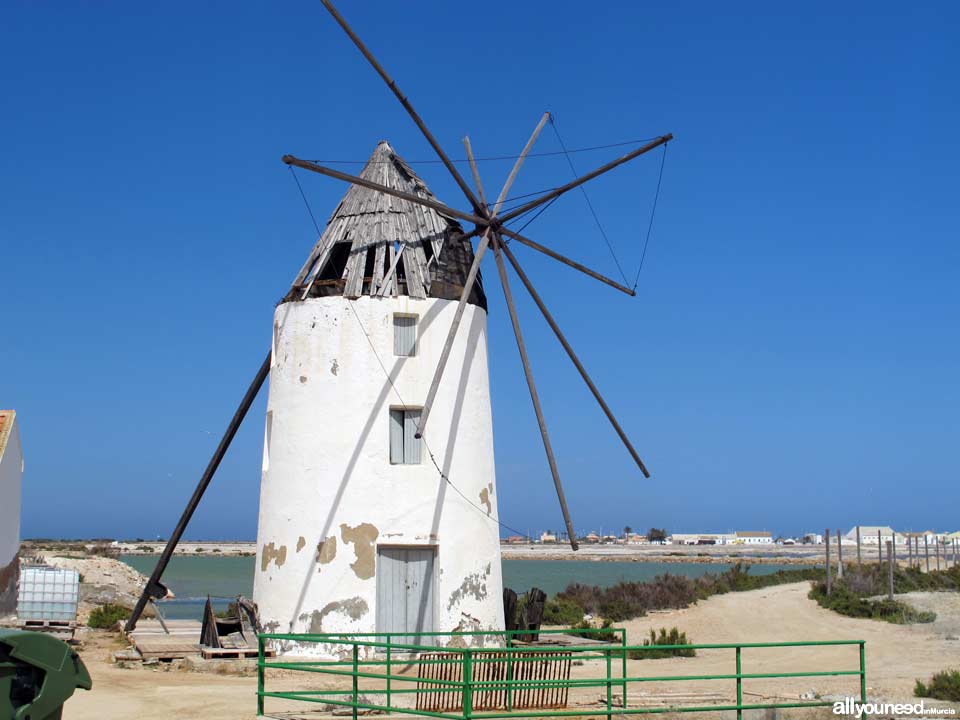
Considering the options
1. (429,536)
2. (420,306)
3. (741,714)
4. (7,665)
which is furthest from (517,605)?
(7,665)

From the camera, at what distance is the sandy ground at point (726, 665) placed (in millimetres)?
12602

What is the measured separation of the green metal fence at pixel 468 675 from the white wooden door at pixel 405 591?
0.24 m

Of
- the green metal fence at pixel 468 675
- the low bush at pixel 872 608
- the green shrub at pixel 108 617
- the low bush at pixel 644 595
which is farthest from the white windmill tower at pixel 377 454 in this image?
the low bush at pixel 872 608

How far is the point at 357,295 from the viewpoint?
16422 millimetres

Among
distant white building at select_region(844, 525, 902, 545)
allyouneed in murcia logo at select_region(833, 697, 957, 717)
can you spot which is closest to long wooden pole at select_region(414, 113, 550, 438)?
allyouneed in murcia logo at select_region(833, 697, 957, 717)

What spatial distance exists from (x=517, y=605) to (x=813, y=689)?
659cm

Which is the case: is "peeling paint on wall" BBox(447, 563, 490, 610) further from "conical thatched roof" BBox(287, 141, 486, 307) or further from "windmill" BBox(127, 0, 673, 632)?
"conical thatched roof" BBox(287, 141, 486, 307)

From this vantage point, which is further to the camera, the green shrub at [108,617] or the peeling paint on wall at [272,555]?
the green shrub at [108,617]

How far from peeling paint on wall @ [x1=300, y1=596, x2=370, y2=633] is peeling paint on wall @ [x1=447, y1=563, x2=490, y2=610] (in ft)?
4.31

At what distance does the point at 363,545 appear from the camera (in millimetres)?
15656

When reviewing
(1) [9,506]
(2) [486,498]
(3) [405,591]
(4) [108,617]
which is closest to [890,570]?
(2) [486,498]

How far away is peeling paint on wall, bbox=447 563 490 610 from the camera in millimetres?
16062

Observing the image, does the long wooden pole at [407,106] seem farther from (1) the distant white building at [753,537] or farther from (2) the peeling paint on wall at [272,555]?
(1) the distant white building at [753,537]

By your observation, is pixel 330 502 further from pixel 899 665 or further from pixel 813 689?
pixel 899 665
